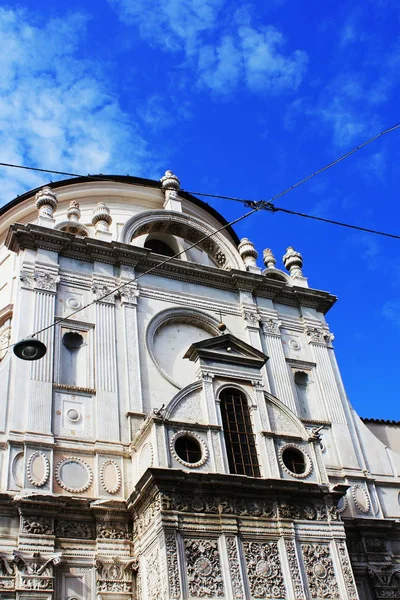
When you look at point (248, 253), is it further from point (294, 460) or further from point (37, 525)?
point (37, 525)

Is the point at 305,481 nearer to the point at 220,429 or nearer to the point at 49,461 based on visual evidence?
the point at 220,429

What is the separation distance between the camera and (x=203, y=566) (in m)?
15.1

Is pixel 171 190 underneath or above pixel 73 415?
above

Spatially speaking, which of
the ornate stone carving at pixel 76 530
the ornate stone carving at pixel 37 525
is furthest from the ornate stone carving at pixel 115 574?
the ornate stone carving at pixel 37 525

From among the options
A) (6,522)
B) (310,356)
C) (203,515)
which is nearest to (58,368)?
(6,522)

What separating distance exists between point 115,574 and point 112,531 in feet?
3.30

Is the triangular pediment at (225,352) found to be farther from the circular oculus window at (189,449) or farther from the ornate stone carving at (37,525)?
the ornate stone carving at (37,525)

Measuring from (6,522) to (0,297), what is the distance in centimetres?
1067

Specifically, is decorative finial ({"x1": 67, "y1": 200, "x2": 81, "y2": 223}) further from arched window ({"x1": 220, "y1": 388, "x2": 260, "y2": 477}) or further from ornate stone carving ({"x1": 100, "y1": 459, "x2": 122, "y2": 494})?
ornate stone carving ({"x1": 100, "y1": 459, "x2": 122, "y2": 494})

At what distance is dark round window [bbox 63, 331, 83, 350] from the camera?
784 inches

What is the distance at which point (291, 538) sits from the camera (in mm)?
16375

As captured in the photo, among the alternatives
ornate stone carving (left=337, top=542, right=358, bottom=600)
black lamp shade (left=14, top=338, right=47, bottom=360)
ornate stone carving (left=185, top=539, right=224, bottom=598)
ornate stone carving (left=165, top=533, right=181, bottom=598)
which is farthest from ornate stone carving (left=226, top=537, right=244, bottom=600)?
black lamp shade (left=14, top=338, right=47, bottom=360)

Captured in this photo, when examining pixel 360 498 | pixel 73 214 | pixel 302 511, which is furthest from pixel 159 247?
pixel 302 511

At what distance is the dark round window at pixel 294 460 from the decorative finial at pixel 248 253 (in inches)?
371
